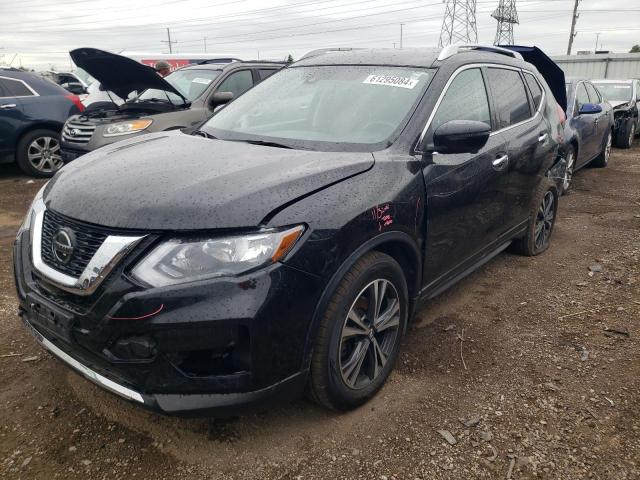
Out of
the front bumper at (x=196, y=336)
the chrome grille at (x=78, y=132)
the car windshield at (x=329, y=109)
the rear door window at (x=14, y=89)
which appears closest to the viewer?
the front bumper at (x=196, y=336)

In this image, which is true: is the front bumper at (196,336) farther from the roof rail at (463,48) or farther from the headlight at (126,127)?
the headlight at (126,127)

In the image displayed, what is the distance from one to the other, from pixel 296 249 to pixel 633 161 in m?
10.6

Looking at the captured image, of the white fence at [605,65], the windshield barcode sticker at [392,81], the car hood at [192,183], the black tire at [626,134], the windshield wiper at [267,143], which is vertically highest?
the windshield barcode sticker at [392,81]

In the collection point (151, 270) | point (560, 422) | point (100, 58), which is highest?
point (100, 58)

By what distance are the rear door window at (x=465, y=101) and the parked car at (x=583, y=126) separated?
3519mm

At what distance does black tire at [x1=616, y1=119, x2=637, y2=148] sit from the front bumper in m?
12.3

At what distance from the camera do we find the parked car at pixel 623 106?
11.7m

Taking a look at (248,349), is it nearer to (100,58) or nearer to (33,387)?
(33,387)

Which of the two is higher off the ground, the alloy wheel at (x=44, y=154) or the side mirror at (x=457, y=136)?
the side mirror at (x=457, y=136)

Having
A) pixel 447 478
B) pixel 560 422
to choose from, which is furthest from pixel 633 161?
pixel 447 478

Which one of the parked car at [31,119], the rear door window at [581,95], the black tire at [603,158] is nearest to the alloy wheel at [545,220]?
the rear door window at [581,95]

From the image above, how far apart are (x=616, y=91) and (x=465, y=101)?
11252 millimetres

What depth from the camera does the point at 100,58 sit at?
244 inches

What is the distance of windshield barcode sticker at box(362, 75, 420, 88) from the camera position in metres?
3.08
